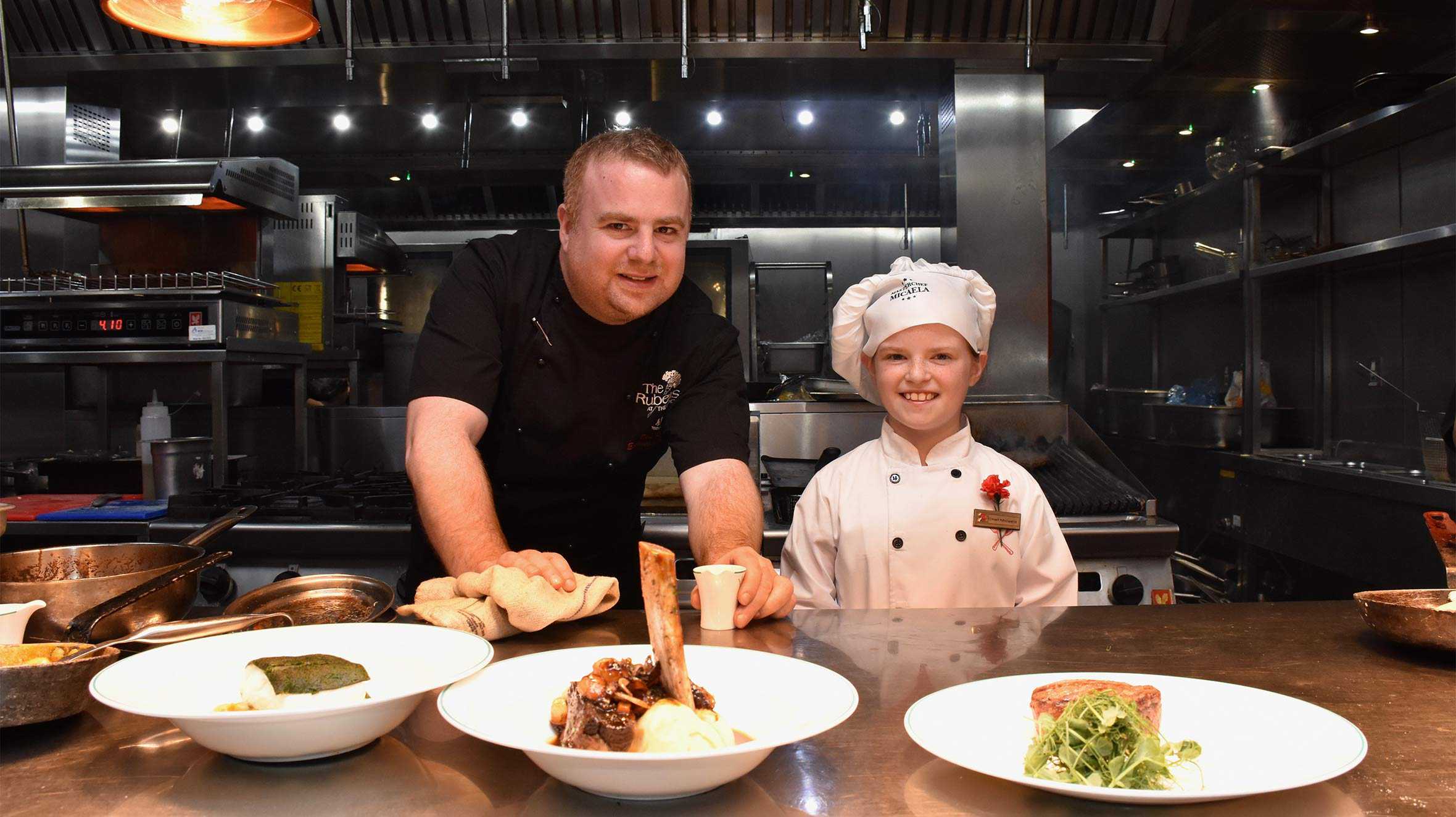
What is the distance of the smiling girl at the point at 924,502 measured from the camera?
200cm

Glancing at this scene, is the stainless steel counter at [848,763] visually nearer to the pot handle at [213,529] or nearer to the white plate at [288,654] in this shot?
the white plate at [288,654]

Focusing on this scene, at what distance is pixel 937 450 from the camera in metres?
2.13

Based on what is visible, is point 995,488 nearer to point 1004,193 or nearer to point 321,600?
point 321,600

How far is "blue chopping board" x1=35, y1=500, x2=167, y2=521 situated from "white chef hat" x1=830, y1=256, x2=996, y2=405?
2293 millimetres

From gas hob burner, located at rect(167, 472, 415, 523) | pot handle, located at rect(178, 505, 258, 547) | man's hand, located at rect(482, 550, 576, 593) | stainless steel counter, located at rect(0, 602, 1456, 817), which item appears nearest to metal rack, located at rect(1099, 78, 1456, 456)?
stainless steel counter, located at rect(0, 602, 1456, 817)

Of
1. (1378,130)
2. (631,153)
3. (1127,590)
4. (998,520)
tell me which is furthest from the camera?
(1378,130)

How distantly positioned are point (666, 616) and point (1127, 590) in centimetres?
221

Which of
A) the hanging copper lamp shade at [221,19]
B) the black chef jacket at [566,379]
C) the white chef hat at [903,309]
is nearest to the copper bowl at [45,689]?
the black chef jacket at [566,379]

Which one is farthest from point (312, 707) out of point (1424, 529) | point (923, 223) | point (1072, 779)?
point (923, 223)

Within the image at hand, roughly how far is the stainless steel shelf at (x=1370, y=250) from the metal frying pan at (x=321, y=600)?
3.39 m

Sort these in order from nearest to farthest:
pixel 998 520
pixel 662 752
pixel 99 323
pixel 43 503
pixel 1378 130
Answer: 1. pixel 662 752
2. pixel 998 520
3. pixel 43 503
4. pixel 99 323
5. pixel 1378 130

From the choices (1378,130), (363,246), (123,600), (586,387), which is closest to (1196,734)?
(123,600)

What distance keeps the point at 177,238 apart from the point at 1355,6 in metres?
4.99

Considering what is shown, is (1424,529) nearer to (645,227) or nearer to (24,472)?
(645,227)
